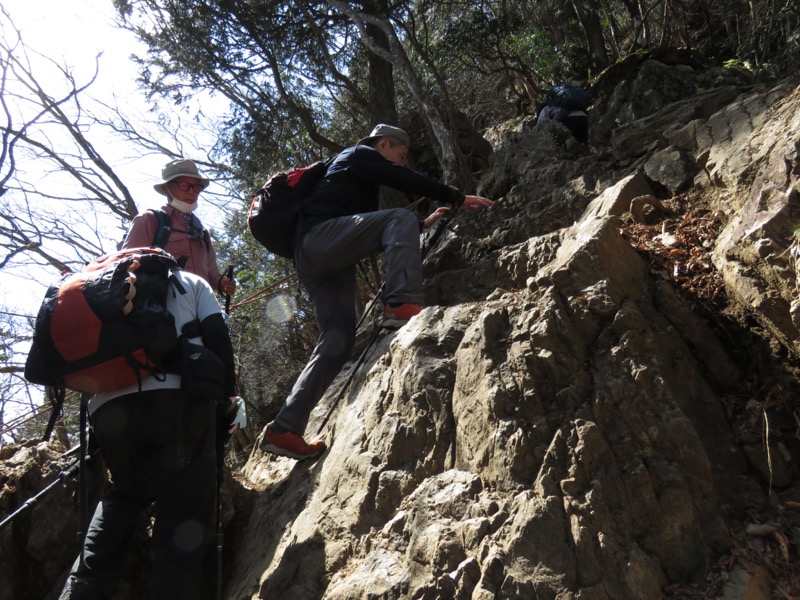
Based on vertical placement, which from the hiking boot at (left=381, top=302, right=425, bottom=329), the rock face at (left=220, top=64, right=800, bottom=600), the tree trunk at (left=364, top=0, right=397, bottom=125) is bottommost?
the rock face at (left=220, top=64, right=800, bottom=600)

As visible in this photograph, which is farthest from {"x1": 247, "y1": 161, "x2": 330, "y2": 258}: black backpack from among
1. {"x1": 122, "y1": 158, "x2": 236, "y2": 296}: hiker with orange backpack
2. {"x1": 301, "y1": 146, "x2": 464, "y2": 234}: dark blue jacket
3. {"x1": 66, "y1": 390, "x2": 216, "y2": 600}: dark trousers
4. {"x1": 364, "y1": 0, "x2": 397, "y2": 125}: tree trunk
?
{"x1": 364, "y1": 0, "x2": 397, "y2": 125}: tree trunk

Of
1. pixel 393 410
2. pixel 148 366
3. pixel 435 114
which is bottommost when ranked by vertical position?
pixel 393 410

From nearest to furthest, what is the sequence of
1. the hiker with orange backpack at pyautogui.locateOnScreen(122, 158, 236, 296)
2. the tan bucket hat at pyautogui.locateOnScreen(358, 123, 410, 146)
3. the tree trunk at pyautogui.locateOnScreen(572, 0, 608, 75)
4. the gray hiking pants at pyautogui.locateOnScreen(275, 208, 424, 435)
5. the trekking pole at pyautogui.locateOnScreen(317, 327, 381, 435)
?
the gray hiking pants at pyautogui.locateOnScreen(275, 208, 424, 435) < the trekking pole at pyautogui.locateOnScreen(317, 327, 381, 435) < the tan bucket hat at pyautogui.locateOnScreen(358, 123, 410, 146) < the hiker with orange backpack at pyautogui.locateOnScreen(122, 158, 236, 296) < the tree trunk at pyautogui.locateOnScreen(572, 0, 608, 75)

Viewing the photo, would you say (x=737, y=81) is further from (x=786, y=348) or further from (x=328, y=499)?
(x=328, y=499)

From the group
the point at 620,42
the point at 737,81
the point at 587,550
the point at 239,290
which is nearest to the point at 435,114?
the point at 737,81

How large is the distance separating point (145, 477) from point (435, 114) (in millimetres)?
4967

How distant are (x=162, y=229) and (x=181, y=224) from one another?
0.23 m

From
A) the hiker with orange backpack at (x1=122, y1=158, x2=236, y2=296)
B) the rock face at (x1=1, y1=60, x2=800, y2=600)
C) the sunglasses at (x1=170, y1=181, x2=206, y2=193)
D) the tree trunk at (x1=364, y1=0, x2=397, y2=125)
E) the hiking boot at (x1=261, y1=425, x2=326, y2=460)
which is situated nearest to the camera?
the rock face at (x1=1, y1=60, x2=800, y2=600)

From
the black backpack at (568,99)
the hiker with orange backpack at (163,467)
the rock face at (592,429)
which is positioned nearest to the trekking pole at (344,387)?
the rock face at (592,429)

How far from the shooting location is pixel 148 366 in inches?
122

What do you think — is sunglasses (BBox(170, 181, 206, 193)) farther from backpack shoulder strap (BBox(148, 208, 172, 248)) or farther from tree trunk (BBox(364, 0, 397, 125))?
tree trunk (BBox(364, 0, 397, 125))

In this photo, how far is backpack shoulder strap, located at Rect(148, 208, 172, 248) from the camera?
4957 millimetres

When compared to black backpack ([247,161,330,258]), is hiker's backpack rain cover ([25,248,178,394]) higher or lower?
lower

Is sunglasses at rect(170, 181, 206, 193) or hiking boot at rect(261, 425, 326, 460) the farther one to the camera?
sunglasses at rect(170, 181, 206, 193)
